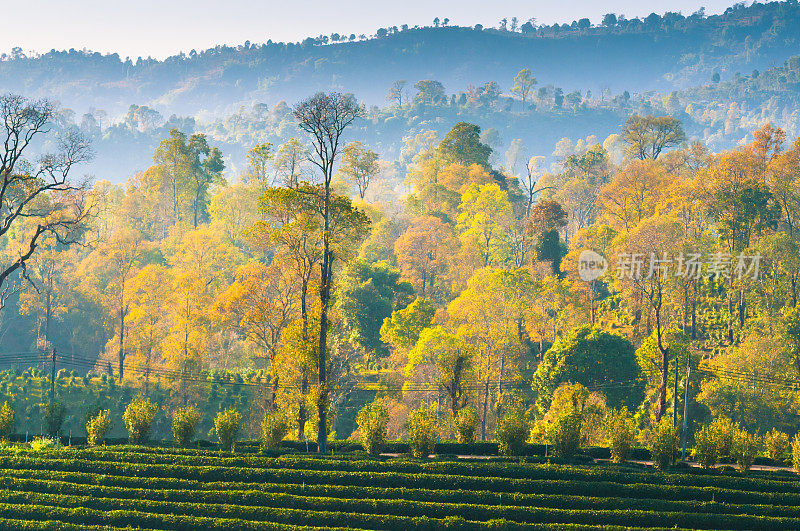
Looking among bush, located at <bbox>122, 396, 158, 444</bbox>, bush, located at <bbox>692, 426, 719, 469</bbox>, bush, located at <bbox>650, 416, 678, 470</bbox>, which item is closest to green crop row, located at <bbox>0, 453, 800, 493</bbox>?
bush, located at <bbox>692, 426, 719, 469</bbox>

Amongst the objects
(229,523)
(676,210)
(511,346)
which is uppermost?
(676,210)

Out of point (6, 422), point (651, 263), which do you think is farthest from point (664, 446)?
point (6, 422)

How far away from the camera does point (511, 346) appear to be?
5309cm

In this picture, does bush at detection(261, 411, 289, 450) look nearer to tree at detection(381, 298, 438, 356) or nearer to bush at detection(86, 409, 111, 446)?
bush at detection(86, 409, 111, 446)

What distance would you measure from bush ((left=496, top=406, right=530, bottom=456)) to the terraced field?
344cm

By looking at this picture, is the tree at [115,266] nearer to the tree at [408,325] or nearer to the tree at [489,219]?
the tree at [408,325]

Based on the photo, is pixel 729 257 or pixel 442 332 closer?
pixel 442 332

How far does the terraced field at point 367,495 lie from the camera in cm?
2562

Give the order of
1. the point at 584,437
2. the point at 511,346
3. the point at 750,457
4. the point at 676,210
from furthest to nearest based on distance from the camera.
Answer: the point at 676,210, the point at 511,346, the point at 584,437, the point at 750,457

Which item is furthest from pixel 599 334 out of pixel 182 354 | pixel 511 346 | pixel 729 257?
pixel 182 354

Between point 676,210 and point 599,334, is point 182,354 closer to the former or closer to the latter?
point 599,334

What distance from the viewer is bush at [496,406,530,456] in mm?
33562

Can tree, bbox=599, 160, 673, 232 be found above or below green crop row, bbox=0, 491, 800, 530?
above

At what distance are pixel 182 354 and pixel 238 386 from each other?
16.4 feet
